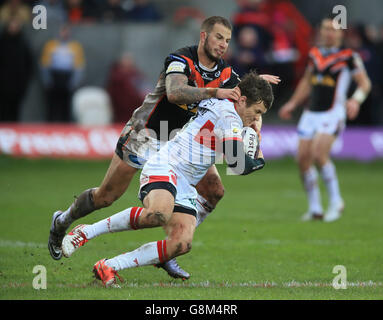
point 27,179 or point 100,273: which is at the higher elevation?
point 100,273

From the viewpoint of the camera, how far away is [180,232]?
7004mm

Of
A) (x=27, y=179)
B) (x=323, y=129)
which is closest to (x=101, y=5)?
(x=27, y=179)

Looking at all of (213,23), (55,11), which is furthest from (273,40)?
(213,23)

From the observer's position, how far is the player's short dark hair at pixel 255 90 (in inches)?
278

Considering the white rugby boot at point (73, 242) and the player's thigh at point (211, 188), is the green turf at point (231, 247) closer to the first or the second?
the white rugby boot at point (73, 242)

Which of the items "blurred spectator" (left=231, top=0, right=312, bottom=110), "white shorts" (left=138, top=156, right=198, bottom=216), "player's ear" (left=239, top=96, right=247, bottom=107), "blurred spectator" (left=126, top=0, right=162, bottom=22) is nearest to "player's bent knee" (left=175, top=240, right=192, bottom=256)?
"white shorts" (left=138, top=156, right=198, bottom=216)

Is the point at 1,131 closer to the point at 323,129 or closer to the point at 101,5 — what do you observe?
the point at 101,5

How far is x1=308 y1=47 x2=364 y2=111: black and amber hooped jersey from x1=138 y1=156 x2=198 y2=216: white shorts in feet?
19.4

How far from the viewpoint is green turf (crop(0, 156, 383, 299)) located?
6.99m

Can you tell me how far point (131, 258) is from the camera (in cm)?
702

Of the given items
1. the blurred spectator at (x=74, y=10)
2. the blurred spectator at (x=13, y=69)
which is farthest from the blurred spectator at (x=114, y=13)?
the blurred spectator at (x=13, y=69)

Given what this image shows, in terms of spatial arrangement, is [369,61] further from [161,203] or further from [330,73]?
[161,203]

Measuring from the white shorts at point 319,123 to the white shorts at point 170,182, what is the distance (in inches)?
223
